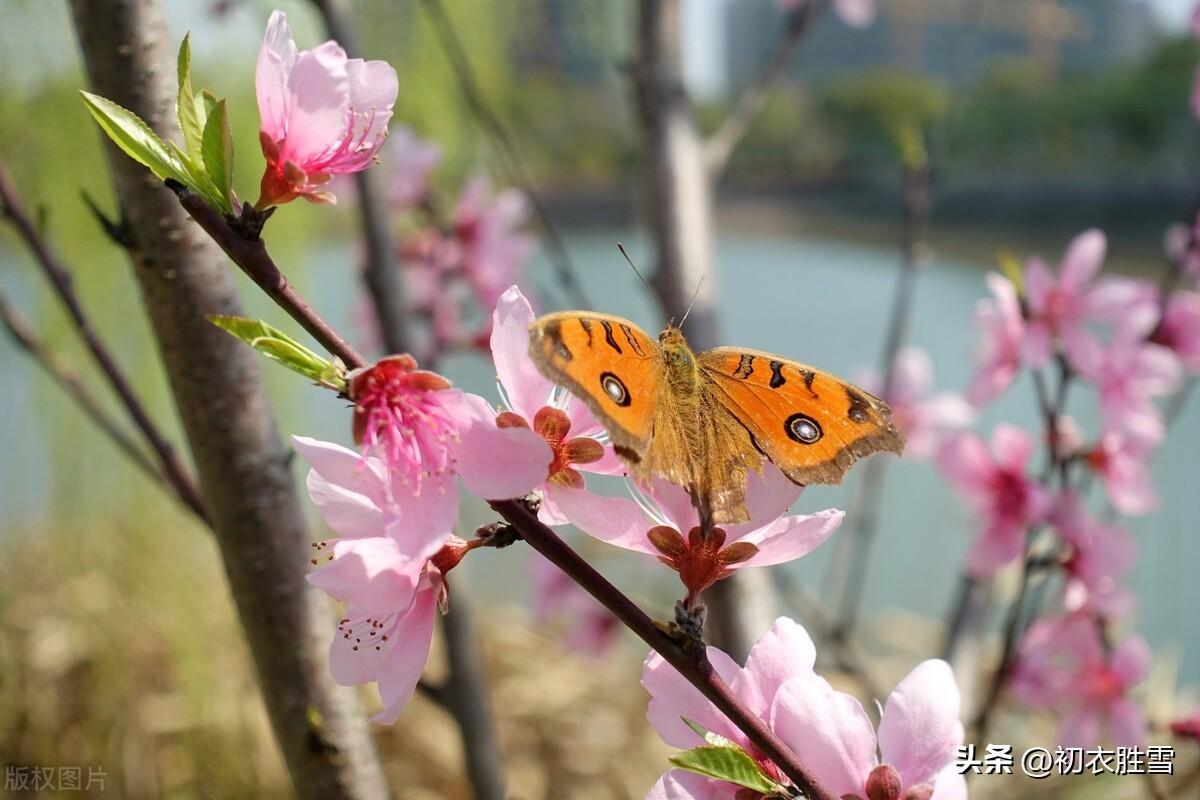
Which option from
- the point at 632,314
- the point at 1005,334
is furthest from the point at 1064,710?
the point at 632,314

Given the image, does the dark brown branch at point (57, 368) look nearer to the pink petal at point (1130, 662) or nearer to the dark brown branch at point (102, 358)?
the dark brown branch at point (102, 358)

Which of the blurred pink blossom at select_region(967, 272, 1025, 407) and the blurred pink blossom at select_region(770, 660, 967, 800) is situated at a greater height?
the blurred pink blossom at select_region(967, 272, 1025, 407)

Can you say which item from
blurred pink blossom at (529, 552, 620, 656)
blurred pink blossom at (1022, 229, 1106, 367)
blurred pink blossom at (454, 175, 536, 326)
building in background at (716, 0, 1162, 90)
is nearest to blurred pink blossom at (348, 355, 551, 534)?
blurred pink blossom at (1022, 229, 1106, 367)

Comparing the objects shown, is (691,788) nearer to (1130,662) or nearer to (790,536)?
(790,536)

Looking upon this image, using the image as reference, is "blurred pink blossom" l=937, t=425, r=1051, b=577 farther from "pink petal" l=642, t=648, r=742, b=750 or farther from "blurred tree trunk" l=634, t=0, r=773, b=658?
"pink petal" l=642, t=648, r=742, b=750

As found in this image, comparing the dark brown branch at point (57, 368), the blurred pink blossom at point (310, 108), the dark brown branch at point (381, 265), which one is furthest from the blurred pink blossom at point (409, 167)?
the blurred pink blossom at point (310, 108)

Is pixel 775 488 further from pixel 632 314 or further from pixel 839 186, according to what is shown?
pixel 839 186
